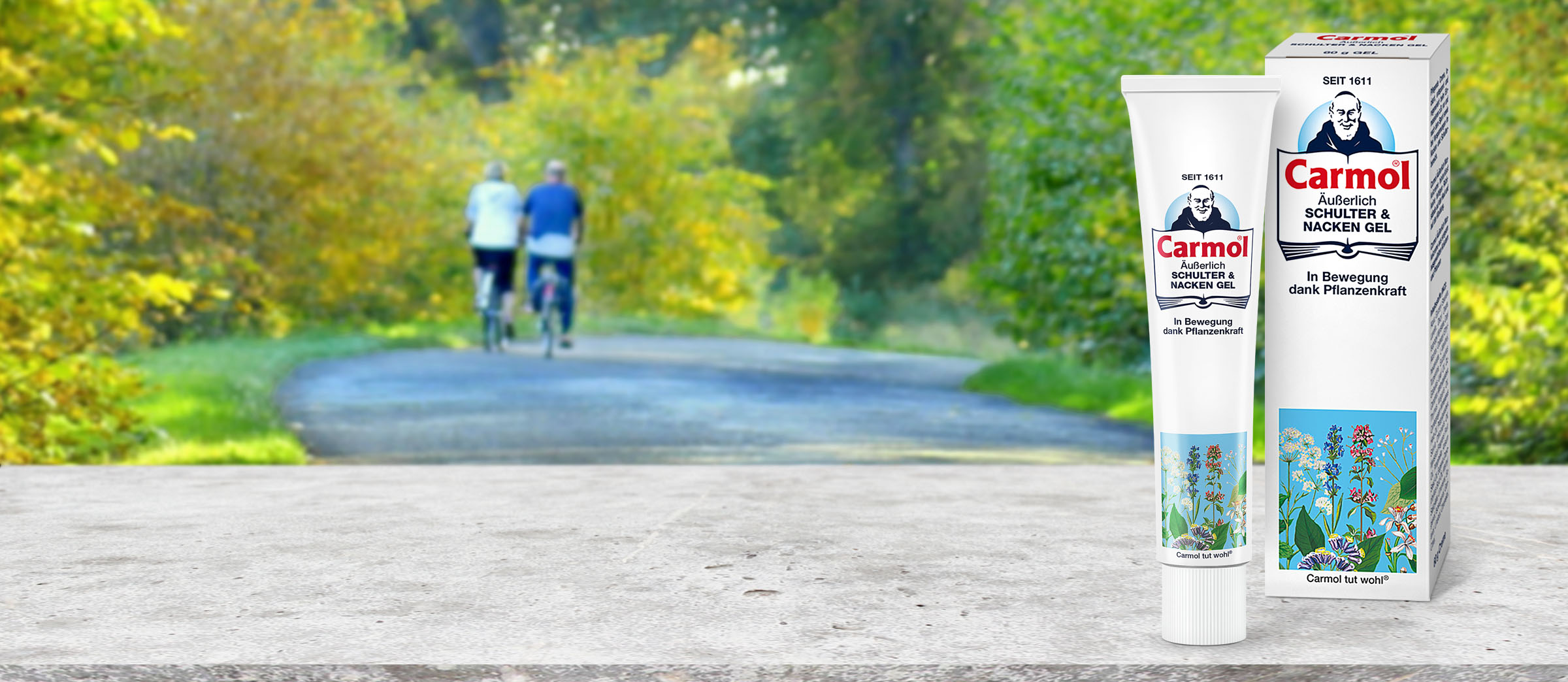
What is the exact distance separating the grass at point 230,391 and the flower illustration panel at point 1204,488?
512cm

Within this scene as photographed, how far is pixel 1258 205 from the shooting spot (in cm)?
244

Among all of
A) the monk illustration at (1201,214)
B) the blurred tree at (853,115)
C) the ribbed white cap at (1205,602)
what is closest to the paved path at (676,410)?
the blurred tree at (853,115)

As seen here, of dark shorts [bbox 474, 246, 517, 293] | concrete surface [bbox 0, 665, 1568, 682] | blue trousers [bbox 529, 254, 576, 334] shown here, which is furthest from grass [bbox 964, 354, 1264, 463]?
concrete surface [bbox 0, 665, 1568, 682]

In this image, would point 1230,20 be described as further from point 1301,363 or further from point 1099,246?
point 1301,363

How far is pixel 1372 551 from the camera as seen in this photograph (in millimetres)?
3008

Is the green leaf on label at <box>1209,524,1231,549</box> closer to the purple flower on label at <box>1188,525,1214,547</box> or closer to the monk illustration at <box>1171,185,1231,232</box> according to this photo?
the purple flower on label at <box>1188,525,1214,547</box>

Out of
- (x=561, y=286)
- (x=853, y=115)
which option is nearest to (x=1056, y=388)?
(x=853, y=115)

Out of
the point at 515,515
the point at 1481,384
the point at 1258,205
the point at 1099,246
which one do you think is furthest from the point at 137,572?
the point at 1481,384

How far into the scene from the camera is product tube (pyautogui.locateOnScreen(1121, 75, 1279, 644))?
240 cm

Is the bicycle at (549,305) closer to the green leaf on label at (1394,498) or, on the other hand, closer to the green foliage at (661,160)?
the green foliage at (661,160)

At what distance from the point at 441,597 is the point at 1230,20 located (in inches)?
228

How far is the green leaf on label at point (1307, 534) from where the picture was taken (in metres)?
3.02

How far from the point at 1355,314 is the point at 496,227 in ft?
16.1

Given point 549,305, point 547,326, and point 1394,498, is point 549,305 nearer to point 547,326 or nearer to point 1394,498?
point 547,326
